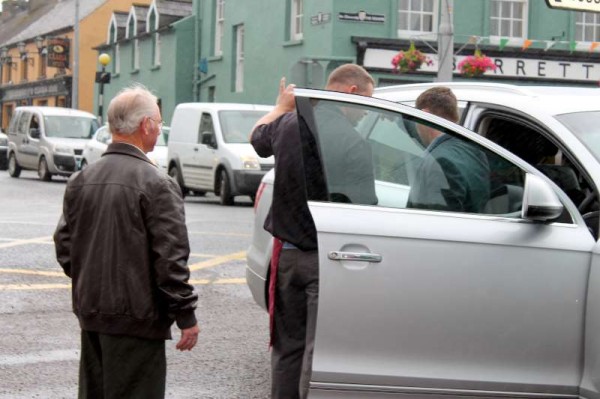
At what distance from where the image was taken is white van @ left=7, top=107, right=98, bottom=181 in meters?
27.4

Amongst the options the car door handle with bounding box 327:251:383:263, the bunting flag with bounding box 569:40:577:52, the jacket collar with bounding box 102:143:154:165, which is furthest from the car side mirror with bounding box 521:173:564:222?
the bunting flag with bounding box 569:40:577:52

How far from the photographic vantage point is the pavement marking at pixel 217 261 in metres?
11.2

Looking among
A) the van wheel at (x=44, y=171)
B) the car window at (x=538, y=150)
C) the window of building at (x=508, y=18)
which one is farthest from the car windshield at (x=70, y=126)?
the car window at (x=538, y=150)

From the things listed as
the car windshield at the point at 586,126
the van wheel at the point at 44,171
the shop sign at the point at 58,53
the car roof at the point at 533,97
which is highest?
the shop sign at the point at 58,53

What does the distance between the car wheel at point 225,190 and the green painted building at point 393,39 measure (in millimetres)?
5246

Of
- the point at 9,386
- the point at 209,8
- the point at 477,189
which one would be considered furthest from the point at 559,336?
the point at 209,8

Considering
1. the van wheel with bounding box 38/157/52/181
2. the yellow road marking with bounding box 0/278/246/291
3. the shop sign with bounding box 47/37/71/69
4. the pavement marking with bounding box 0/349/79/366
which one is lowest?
the pavement marking with bounding box 0/349/79/366

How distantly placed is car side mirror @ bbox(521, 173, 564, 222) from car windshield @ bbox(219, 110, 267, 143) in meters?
15.8

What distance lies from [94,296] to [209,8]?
32649 millimetres

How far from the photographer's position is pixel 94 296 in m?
4.00

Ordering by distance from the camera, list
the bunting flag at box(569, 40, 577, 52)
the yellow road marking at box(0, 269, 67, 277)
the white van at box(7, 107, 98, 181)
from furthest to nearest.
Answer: the bunting flag at box(569, 40, 577, 52) → the white van at box(7, 107, 98, 181) → the yellow road marking at box(0, 269, 67, 277)

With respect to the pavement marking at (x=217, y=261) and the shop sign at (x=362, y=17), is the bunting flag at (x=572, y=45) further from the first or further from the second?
the pavement marking at (x=217, y=261)

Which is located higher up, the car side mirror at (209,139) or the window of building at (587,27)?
the window of building at (587,27)

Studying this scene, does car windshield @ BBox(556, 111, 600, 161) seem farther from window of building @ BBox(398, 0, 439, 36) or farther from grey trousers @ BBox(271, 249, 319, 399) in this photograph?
window of building @ BBox(398, 0, 439, 36)
